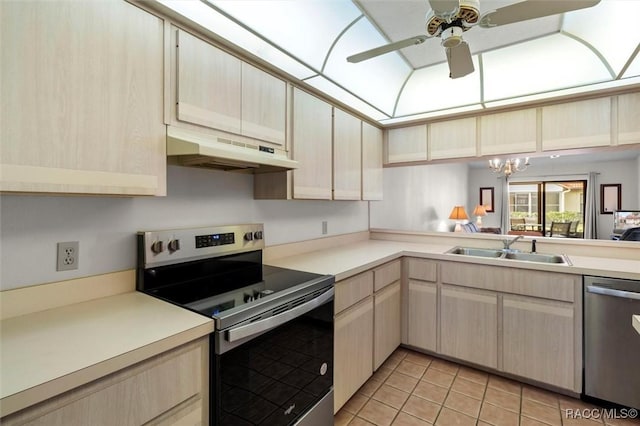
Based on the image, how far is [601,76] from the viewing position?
228 centimetres

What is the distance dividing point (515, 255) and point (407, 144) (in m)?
1.46

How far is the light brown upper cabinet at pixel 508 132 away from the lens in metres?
2.56

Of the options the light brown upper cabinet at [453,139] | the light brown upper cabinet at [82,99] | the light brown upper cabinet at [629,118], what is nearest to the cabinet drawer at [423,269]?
the light brown upper cabinet at [453,139]

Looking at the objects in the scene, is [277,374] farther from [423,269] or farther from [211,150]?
[423,269]

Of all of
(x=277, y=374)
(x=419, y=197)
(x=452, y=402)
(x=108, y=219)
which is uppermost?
(x=419, y=197)

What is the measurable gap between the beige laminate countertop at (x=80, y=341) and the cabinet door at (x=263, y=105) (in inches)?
40.3

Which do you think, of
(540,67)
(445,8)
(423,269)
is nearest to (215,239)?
(445,8)

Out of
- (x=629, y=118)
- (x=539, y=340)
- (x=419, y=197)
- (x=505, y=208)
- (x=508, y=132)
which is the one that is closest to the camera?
(x=539, y=340)

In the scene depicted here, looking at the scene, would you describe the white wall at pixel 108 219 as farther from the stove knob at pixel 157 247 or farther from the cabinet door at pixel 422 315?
the cabinet door at pixel 422 315

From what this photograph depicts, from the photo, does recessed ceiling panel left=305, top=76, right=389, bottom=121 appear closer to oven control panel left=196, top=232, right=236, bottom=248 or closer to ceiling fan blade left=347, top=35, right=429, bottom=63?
ceiling fan blade left=347, top=35, right=429, bottom=63

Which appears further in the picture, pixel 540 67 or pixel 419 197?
pixel 419 197

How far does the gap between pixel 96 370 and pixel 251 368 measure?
0.56 metres

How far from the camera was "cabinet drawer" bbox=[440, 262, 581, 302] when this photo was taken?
80.0 inches

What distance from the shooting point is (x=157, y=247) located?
1480 mm
